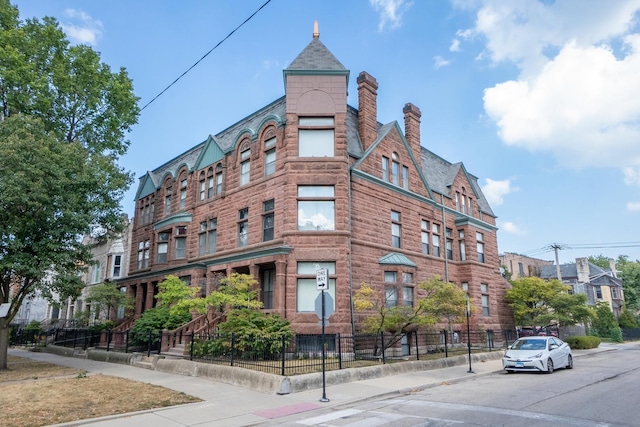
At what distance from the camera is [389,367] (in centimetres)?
1591

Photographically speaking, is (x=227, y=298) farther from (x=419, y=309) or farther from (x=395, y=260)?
(x=395, y=260)

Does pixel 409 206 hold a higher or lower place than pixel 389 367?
higher

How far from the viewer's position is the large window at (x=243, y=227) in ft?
77.3

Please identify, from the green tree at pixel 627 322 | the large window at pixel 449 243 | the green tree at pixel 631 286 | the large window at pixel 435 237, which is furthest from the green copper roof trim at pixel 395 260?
the green tree at pixel 631 286

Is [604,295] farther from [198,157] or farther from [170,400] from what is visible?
[170,400]

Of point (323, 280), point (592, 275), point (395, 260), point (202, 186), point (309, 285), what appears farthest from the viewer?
point (592, 275)

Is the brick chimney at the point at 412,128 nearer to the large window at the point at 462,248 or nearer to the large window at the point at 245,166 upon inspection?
the large window at the point at 462,248

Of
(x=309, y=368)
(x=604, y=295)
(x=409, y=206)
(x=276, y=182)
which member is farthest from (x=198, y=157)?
(x=604, y=295)

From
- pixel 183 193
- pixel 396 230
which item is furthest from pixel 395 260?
pixel 183 193

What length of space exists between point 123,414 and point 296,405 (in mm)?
3998

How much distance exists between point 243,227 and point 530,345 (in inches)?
595

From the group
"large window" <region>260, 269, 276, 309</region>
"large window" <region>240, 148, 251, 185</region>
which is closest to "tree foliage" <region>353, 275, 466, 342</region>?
"large window" <region>260, 269, 276, 309</region>

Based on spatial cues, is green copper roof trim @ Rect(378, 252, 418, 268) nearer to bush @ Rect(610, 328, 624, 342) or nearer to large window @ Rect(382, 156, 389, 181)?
large window @ Rect(382, 156, 389, 181)

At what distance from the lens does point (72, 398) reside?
11.3 meters
